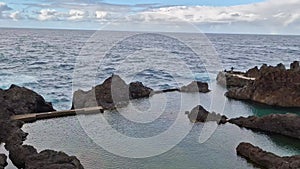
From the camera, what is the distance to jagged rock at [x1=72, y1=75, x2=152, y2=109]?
44.6 m

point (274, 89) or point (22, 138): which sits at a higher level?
point (274, 89)

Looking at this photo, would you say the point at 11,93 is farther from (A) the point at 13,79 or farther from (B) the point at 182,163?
(A) the point at 13,79

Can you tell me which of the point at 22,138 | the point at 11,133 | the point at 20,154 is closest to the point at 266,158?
the point at 20,154

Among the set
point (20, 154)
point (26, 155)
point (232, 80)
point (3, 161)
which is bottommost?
point (3, 161)

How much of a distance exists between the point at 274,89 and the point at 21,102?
100 ft

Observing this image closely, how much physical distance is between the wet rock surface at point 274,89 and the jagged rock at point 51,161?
32268 mm

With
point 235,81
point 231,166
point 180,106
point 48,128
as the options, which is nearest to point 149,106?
point 180,106

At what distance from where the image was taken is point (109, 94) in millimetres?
48281

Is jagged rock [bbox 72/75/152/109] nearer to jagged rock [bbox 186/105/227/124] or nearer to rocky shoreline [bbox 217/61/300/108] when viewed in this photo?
jagged rock [bbox 186/105/227/124]

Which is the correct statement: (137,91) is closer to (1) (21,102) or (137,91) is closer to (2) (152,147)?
(1) (21,102)

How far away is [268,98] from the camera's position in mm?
50250

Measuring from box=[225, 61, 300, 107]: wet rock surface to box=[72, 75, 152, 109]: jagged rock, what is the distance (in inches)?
493

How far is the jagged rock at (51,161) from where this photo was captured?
23.0m

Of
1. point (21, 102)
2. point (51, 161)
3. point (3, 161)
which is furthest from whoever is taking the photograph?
point (21, 102)
